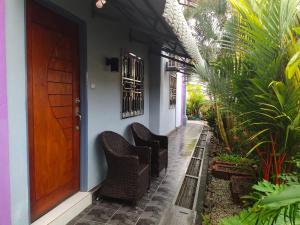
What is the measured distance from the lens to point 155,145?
4.95m

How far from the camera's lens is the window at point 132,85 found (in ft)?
18.5

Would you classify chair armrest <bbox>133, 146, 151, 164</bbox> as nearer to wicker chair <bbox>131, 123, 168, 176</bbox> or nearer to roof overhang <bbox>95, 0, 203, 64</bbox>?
wicker chair <bbox>131, 123, 168, 176</bbox>

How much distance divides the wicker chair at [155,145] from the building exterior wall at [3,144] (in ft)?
9.34

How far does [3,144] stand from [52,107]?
0.94 meters

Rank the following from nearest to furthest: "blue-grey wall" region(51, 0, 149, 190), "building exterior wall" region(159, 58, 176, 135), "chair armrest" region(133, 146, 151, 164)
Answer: "blue-grey wall" region(51, 0, 149, 190) → "chair armrest" region(133, 146, 151, 164) → "building exterior wall" region(159, 58, 176, 135)

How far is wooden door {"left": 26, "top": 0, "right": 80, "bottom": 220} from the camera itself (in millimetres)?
2881

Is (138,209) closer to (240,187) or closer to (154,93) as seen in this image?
(240,187)

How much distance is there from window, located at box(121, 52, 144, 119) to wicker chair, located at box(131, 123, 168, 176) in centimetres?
44

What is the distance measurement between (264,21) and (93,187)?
→ 325 centimetres

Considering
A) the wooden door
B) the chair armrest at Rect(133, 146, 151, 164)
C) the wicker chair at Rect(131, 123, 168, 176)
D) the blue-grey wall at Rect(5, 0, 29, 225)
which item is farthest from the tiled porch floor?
the blue-grey wall at Rect(5, 0, 29, 225)

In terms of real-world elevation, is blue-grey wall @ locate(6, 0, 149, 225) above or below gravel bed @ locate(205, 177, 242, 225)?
above

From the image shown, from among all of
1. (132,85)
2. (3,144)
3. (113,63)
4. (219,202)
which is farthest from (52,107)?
(132,85)

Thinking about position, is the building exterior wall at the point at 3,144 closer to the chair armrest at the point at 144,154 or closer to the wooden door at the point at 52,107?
the wooden door at the point at 52,107

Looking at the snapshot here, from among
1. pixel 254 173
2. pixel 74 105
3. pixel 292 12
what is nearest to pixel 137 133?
pixel 74 105
